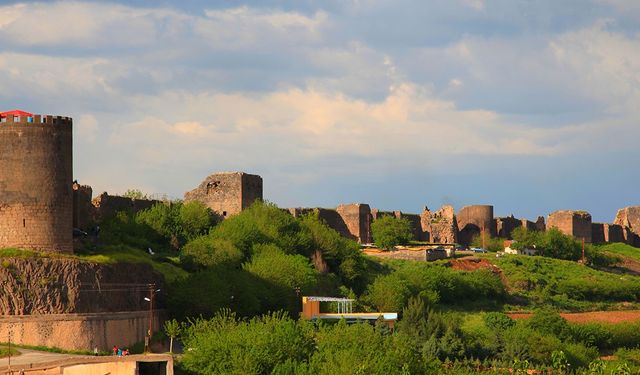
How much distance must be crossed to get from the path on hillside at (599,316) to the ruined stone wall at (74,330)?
29.3 metres

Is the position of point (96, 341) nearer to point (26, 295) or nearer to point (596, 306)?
point (26, 295)

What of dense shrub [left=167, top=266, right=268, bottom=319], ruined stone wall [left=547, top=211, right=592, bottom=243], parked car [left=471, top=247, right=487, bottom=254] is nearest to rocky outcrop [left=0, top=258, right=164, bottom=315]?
dense shrub [left=167, top=266, right=268, bottom=319]

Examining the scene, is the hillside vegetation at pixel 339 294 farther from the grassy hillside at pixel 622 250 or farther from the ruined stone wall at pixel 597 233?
the ruined stone wall at pixel 597 233

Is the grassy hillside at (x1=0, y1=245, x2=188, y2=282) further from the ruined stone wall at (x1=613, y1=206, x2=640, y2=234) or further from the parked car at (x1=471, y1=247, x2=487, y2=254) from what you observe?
the ruined stone wall at (x1=613, y1=206, x2=640, y2=234)

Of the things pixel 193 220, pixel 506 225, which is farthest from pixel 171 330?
pixel 506 225

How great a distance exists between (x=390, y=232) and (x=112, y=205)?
2692cm

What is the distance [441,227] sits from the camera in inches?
3816

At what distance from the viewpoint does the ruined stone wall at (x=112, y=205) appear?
206 feet

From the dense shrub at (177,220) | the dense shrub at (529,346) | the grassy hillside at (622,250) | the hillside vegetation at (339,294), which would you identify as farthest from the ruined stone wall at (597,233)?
the dense shrub at (177,220)

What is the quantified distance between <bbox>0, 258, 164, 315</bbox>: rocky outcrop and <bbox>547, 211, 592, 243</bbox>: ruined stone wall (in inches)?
2420

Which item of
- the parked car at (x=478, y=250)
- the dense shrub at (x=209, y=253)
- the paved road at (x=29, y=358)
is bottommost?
the paved road at (x=29, y=358)

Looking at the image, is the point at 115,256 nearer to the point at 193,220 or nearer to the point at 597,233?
the point at 193,220

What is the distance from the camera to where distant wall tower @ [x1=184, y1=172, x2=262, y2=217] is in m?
71.4

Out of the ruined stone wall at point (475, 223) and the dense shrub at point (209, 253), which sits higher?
the ruined stone wall at point (475, 223)
